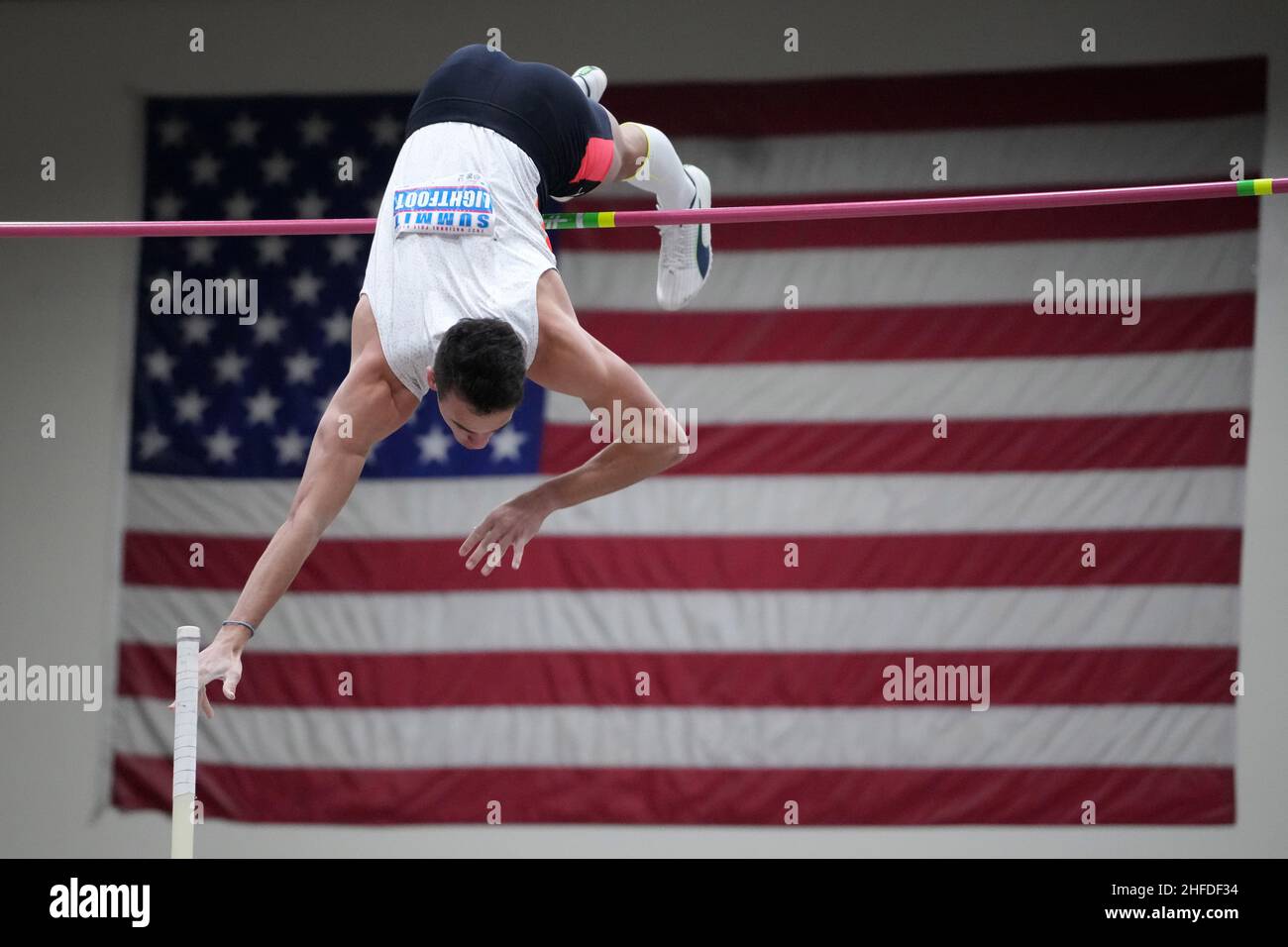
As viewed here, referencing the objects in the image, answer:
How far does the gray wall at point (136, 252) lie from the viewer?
6.32 m

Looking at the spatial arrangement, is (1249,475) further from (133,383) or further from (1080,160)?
(133,383)

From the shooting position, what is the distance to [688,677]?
253 inches

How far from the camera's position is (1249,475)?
6.38 meters

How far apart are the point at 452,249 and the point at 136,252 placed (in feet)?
13.5

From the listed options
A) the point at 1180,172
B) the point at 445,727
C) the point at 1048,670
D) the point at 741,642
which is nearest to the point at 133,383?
the point at 445,727

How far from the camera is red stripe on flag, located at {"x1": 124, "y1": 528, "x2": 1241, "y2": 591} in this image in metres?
6.32

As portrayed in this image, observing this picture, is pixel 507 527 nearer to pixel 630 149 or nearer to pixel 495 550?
pixel 495 550

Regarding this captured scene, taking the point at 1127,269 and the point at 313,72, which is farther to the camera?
the point at 313,72

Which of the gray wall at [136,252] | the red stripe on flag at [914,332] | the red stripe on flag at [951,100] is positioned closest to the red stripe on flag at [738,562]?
the gray wall at [136,252]

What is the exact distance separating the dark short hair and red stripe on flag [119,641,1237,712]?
3418 mm

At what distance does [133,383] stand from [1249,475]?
5183 mm

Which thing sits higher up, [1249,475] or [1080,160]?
[1080,160]

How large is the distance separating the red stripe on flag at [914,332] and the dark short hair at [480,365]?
3.39 metres

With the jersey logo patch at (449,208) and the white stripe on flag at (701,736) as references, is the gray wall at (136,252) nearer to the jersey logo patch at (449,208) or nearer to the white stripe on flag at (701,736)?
the white stripe on flag at (701,736)
